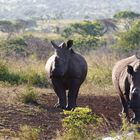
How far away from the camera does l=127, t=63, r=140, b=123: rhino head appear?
9695mm

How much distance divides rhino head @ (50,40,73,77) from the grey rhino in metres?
1.10

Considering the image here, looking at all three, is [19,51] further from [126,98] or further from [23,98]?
[126,98]

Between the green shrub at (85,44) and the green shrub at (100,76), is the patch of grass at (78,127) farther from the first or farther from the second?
the green shrub at (85,44)

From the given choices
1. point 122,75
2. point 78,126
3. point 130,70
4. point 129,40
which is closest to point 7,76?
point 122,75

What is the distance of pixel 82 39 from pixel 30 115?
2262 centimetres

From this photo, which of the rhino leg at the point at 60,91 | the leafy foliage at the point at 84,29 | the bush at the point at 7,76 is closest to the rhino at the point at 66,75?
the rhino leg at the point at 60,91

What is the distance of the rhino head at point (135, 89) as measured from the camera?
9695 millimetres

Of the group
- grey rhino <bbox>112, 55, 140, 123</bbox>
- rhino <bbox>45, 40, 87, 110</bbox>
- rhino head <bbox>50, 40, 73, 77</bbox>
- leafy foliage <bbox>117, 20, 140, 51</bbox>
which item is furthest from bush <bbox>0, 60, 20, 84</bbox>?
leafy foliage <bbox>117, 20, 140, 51</bbox>

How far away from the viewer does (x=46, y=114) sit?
1172 centimetres

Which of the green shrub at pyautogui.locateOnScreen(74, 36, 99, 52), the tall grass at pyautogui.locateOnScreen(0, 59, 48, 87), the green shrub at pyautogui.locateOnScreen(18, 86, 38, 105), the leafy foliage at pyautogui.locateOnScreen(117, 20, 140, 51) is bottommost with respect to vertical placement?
the green shrub at pyautogui.locateOnScreen(74, 36, 99, 52)

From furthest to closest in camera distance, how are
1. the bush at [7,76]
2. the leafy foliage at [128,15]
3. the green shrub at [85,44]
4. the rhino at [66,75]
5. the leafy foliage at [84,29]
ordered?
the leafy foliage at [128,15]
the leafy foliage at [84,29]
the green shrub at [85,44]
the bush at [7,76]
the rhino at [66,75]

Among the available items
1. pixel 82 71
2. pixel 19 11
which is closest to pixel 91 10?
pixel 19 11

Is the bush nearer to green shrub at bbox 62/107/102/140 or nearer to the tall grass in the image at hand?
the tall grass

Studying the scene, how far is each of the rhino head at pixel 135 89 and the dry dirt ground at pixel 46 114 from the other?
515 millimetres
